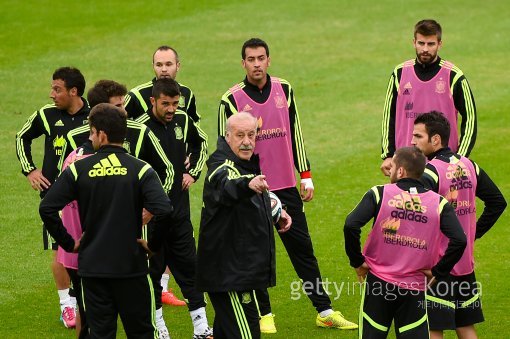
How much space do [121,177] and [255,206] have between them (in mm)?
1057

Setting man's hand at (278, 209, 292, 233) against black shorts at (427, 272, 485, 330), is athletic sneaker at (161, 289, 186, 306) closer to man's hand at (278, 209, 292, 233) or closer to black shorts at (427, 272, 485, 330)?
man's hand at (278, 209, 292, 233)

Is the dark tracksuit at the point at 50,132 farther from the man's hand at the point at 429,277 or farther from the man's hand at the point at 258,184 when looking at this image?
the man's hand at the point at 429,277

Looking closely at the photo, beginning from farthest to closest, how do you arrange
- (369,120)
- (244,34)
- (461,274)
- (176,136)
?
(244,34), (369,120), (176,136), (461,274)

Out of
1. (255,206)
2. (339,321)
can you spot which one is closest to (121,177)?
(255,206)

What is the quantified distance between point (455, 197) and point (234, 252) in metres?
1.90

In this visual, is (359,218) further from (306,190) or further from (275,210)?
(306,190)

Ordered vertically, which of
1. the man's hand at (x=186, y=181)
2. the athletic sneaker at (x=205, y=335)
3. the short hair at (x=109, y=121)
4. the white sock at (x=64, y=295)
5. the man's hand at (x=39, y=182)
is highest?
the short hair at (x=109, y=121)

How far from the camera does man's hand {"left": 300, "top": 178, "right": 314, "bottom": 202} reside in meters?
10.4

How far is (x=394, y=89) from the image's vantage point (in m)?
10.8

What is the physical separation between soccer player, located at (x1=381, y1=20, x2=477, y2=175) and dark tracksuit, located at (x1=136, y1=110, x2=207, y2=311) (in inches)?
78.3

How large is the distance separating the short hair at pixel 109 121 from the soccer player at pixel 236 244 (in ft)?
2.49

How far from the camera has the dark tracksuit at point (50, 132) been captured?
10.4 metres

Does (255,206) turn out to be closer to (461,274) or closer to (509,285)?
(461,274)

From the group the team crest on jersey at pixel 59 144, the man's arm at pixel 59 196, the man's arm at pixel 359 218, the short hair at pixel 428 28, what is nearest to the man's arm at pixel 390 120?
the short hair at pixel 428 28
